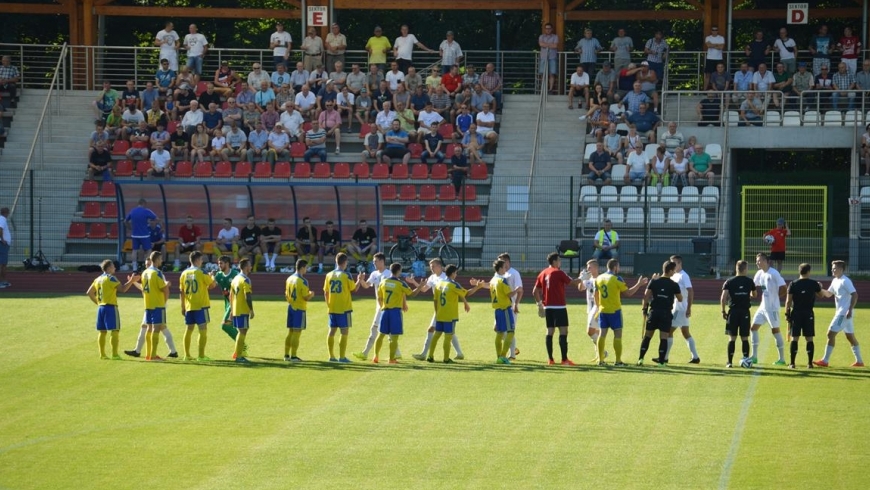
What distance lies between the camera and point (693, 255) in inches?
1153

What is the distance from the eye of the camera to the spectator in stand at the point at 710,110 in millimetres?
34125

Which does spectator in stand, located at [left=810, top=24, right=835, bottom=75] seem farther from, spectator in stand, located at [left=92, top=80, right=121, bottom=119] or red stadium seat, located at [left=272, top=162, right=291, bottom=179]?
spectator in stand, located at [left=92, top=80, right=121, bottom=119]

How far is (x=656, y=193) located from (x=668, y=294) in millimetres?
13208

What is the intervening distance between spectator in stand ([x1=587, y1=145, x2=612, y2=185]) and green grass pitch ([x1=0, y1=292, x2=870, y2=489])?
11.6 m

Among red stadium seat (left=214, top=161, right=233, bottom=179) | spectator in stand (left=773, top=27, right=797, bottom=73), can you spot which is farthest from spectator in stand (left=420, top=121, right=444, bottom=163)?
spectator in stand (left=773, top=27, right=797, bottom=73)

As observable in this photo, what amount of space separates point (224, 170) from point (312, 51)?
505 centimetres

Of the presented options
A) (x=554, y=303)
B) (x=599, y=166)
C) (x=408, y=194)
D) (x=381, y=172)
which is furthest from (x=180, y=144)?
(x=554, y=303)

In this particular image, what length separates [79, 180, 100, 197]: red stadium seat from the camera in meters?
34.0

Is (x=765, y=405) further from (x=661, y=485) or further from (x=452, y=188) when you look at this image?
(x=452, y=188)

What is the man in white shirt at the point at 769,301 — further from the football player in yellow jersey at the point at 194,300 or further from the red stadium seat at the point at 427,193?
the red stadium seat at the point at 427,193

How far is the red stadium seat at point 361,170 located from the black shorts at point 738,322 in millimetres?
16134

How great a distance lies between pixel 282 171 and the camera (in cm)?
3362

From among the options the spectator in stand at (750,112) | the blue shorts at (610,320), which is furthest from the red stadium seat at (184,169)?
the blue shorts at (610,320)

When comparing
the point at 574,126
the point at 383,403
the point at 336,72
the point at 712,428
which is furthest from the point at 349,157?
the point at 712,428
